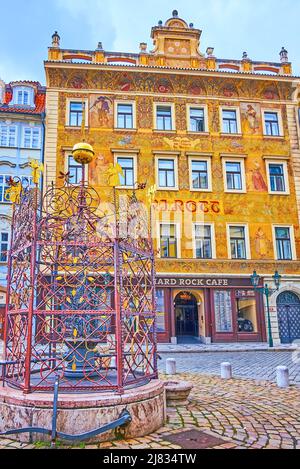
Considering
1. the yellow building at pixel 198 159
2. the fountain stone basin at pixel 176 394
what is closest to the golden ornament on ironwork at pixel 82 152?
the fountain stone basin at pixel 176 394

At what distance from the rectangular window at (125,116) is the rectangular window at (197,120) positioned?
341cm

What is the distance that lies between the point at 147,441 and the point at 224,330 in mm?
15980

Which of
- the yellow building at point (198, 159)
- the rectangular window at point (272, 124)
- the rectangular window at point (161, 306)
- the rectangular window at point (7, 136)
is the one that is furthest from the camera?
the rectangular window at point (272, 124)

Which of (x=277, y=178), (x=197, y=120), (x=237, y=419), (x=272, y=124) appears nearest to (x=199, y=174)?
(x=197, y=120)

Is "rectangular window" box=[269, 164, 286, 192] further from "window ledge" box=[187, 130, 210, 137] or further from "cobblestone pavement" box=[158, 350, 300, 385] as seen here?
"cobblestone pavement" box=[158, 350, 300, 385]

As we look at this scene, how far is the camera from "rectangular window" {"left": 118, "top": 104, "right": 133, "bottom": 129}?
22094 millimetres

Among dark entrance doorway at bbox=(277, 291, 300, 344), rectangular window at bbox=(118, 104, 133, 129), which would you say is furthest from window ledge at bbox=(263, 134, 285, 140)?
dark entrance doorway at bbox=(277, 291, 300, 344)

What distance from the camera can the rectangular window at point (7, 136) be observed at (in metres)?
22.0

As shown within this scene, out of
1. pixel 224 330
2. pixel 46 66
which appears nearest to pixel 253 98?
pixel 46 66

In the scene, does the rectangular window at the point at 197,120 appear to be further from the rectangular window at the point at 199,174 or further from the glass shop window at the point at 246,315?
the glass shop window at the point at 246,315

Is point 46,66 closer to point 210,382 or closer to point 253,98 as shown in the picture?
point 253,98

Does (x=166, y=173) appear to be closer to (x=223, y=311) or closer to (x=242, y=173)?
(x=242, y=173)

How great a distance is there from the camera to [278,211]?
21641 millimetres

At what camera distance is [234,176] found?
2198 centimetres
